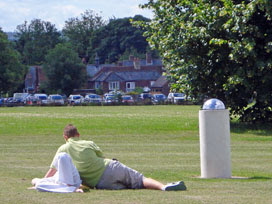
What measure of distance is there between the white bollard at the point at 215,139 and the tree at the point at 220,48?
46.1 ft

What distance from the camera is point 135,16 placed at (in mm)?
170625

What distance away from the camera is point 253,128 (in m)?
32.5

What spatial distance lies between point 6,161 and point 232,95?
52.1 feet

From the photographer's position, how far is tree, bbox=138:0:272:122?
27.3 metres

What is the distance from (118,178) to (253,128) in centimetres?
2218

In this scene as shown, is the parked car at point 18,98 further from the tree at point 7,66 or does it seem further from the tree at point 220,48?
the tree at point 220,48

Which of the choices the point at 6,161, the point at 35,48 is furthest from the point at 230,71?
the point at 35,48

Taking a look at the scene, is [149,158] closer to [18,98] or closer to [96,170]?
[96,170]

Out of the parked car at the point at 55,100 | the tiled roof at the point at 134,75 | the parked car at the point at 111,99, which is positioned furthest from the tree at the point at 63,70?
the tiled roof at the point at 134,75

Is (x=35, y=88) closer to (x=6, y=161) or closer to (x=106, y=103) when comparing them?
(x=106, y=103)

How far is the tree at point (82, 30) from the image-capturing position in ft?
575

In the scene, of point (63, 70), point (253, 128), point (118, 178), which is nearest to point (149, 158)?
point (118, 178)

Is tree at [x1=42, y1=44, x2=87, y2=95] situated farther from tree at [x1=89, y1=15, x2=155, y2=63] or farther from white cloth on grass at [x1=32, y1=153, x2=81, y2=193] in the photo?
white cloth on grass at [x1=32, y1=153, x2=81, y2=193]

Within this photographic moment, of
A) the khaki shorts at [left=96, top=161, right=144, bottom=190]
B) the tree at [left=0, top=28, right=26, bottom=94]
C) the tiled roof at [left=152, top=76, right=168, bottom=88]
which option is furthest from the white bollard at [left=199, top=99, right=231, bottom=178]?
the tiled roof at [left=152, top=76, right=168, bottom=88]
